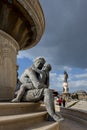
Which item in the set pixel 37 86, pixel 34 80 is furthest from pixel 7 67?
pixel 37 86

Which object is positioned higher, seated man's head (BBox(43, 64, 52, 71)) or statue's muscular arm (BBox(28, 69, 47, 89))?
seated man's head (BBox(43, 64, 52, 71))

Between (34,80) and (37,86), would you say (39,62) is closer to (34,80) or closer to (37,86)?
(34,80)

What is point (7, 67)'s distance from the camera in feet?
22.8

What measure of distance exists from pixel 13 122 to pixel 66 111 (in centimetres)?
570

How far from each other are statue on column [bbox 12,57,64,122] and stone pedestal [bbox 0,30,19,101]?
2.57ft

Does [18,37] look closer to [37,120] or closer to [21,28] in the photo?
[21,28]

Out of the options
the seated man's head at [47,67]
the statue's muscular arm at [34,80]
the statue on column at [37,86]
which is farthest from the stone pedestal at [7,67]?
the seated man's head at [47,67]

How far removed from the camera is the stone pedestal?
22.0ft

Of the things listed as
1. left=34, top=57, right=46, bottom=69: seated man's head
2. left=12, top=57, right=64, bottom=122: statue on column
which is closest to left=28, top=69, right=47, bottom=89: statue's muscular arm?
left=12, top=57, right=64, bottom=122: statue on column

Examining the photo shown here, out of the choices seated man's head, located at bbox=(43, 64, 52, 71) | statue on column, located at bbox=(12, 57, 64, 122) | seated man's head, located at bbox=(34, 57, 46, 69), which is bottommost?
statue on column, located at bbox=(12, 57, 64, 122)

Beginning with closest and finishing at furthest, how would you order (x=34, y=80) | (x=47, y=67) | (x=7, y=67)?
1. (x=34, y=80)
2. (x=47, y=67)
3. (x=7, y=67)

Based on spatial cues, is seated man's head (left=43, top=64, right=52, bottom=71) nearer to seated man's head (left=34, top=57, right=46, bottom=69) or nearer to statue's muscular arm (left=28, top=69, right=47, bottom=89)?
seated man's head (left=34, top=57, right=46, bottom=69)

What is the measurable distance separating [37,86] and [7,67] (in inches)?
59.3

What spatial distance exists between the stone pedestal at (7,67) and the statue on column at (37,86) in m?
0.78
